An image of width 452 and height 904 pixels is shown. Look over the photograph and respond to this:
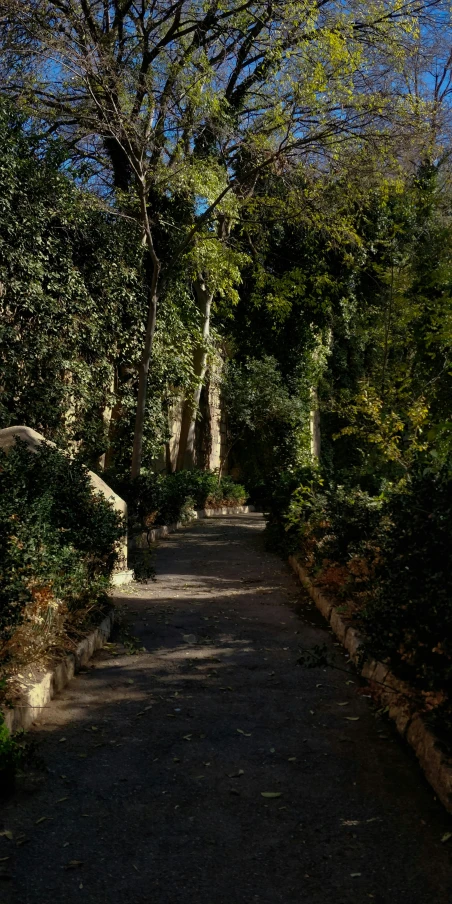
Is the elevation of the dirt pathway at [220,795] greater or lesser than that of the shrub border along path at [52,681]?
lesser

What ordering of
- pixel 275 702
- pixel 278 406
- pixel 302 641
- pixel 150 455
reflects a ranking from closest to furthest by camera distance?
pixel 275 702, pixel 302 641, pixel 150 455, pixel 278 406

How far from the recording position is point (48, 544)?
6.10 meters

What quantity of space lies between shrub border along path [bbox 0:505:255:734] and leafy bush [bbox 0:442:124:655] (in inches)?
8.0

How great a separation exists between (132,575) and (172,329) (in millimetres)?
8207

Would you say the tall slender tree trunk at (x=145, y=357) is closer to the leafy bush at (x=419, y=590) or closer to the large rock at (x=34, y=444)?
the large rock at (x=34, y=444)

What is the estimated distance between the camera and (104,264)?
13.9m

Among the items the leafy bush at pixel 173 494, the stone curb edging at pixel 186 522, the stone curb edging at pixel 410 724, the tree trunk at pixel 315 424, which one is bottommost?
the stone curb edging at pixel 410 724

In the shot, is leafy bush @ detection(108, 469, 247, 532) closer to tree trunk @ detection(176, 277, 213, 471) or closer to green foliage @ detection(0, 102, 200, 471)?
tree trunk @ detection(176, 277, 213, 471)

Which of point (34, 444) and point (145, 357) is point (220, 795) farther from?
point (145, 357)

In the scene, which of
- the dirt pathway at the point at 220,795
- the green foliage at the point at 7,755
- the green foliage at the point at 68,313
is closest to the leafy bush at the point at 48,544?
the dirt pathway at the point at 220,795

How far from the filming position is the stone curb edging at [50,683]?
4.37 meters

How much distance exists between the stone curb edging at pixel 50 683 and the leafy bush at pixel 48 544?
0.20m

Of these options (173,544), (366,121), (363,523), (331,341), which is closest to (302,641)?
(363,523)

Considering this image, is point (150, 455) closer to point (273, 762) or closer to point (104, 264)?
point (104, 264)
